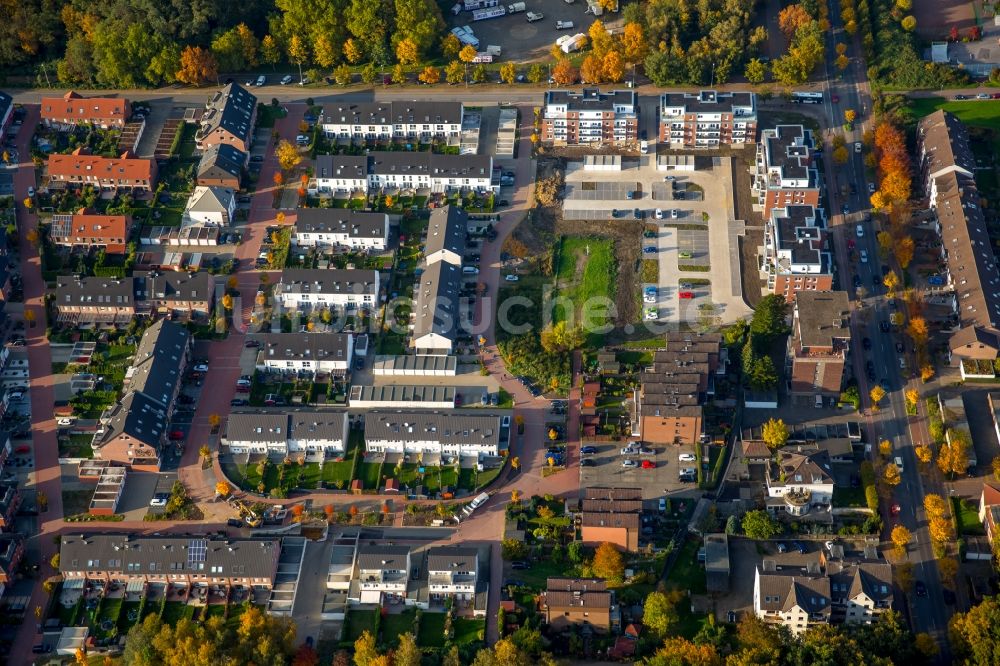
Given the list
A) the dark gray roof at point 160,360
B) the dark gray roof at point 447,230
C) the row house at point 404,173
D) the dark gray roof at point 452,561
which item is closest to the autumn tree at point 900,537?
the dark gray roof at point 452,561

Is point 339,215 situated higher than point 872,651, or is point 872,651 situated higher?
point 339,215

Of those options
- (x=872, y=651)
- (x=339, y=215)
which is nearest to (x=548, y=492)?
(x=872, y=651)

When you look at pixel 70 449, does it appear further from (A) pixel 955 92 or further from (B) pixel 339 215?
(A) pixel 955 92

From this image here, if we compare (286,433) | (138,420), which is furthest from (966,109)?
(138,420)

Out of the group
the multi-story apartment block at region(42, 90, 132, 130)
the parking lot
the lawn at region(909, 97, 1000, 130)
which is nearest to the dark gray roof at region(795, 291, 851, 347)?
the parking lot

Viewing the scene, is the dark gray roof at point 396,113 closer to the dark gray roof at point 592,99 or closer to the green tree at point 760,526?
the dark gray roof at point 592,99

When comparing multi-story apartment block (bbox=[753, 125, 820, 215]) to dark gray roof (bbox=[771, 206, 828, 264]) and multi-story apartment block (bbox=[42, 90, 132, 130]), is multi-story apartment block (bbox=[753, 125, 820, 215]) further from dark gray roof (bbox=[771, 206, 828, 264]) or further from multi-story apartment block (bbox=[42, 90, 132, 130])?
multi-story apartment block (bbox=[42, 90, 132, 130])

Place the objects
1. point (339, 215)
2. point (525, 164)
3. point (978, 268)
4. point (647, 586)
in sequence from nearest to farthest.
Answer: point (647, 586), point (978, 268), point (339, 215), point (525, 164)
